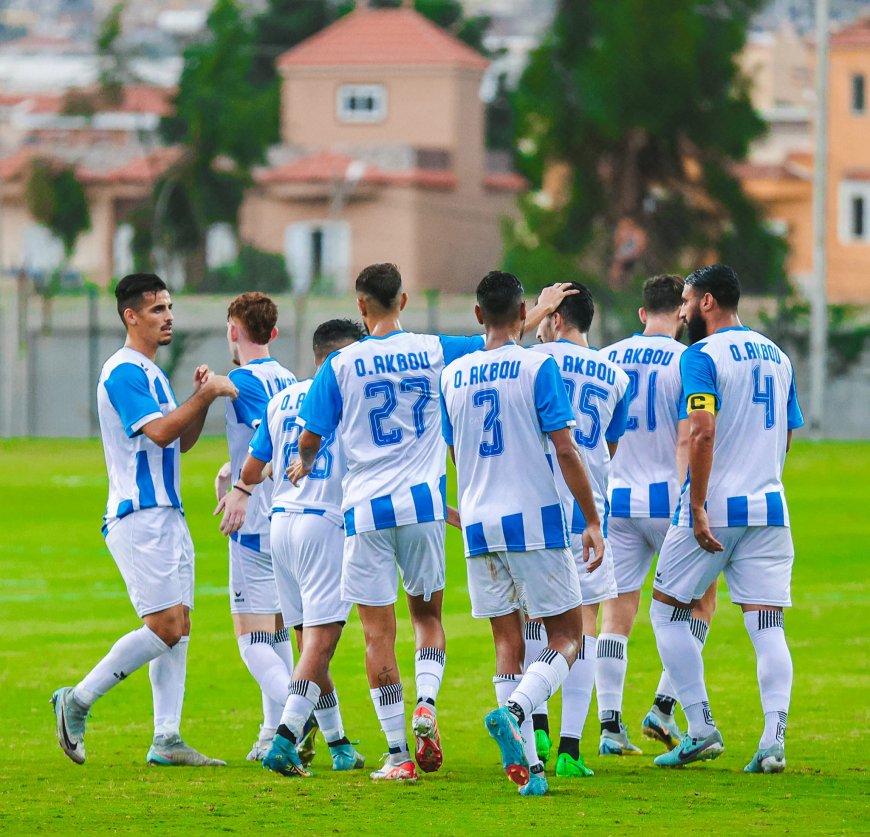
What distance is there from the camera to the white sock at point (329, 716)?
8336 millimetres

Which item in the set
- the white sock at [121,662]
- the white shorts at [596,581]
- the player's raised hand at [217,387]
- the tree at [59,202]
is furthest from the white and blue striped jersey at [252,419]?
the tree at [59,202]

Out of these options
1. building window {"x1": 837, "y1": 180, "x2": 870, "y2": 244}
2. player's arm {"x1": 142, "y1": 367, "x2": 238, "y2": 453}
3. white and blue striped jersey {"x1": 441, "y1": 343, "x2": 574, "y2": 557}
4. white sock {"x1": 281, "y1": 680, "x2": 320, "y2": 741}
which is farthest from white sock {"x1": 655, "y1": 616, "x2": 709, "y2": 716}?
building window {"x1": 837, "y1": 180, "x2": 870, "y2": 244}

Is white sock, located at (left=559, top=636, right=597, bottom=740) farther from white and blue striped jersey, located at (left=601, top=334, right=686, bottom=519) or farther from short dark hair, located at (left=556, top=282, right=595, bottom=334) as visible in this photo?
short dark hair, located at (left=556, top=282, right=595, bottom=334)

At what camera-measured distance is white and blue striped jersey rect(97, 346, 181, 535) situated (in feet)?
26.9

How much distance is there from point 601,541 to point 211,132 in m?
54.6

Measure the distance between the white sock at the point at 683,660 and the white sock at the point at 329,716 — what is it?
4.85 feet

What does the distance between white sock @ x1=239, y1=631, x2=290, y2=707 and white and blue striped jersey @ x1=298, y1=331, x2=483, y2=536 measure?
97cm

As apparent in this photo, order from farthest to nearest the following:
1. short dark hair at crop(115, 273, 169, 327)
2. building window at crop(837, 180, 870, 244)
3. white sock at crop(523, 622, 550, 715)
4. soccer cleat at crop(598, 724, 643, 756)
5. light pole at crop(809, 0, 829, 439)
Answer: building window at crop(837, 180, 870, 244) < light pole at crop(809, 0, 829, 439) < soccer cleat at crop(598, 724, 643, 756) < short dark hair at crop(115, 273, 169, 327) < white sock at crop(523, 622, 550, 715)

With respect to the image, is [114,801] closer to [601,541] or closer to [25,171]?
[601,541]

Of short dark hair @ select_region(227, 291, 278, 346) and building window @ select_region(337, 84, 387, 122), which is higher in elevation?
building window @ select_region(337, 84, 387, 122)

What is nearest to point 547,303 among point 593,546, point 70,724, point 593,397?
point 593,397

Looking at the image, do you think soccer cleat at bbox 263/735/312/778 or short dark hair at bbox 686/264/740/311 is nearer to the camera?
soccer cleat at bbox 263/735/312/778

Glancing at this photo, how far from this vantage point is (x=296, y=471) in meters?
7.92

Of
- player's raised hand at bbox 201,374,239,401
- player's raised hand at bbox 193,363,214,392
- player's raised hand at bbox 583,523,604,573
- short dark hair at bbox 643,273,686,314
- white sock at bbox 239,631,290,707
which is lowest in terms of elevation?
white sock at bbox 239,631,290,707
